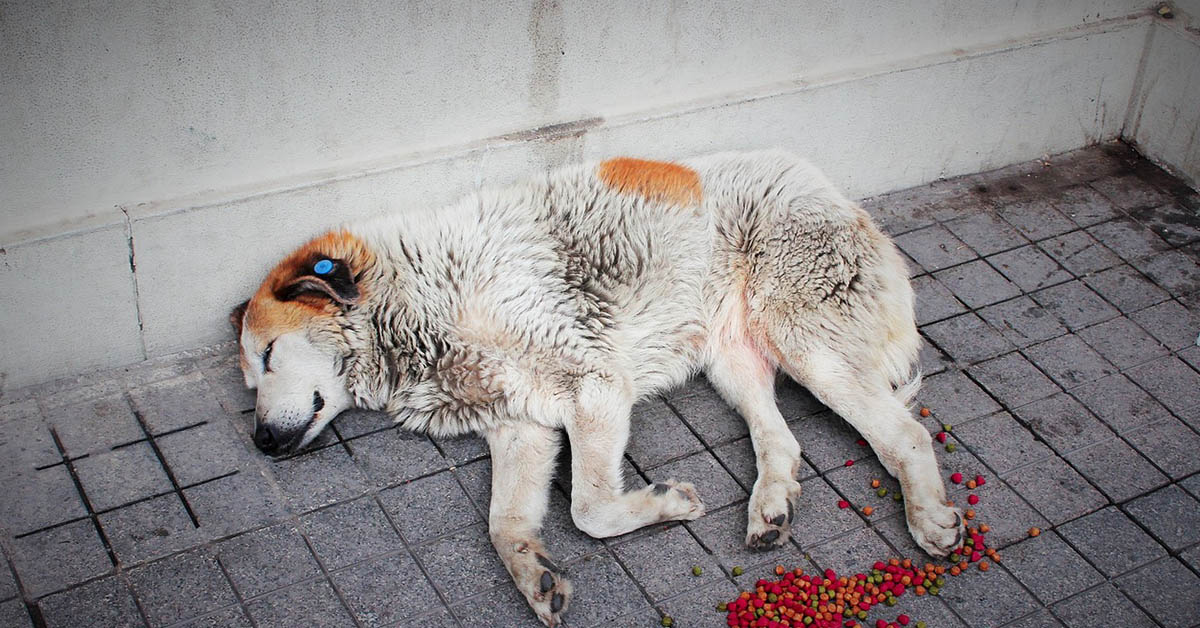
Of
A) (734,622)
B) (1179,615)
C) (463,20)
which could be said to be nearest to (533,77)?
(463,20)

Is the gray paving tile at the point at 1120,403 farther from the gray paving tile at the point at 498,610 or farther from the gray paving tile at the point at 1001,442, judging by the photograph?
the gray paving tile at the point at 498,610

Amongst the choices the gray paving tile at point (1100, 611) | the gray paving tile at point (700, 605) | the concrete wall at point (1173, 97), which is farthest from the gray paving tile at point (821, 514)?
the concrete wall at point (1173, 97)

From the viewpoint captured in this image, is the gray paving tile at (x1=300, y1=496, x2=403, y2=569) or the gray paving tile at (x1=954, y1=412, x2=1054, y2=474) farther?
the gray paving tile at (x1=954, y1=412, x2=1054, y2=474)

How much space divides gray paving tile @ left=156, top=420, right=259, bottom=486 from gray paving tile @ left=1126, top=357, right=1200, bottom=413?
395 cm

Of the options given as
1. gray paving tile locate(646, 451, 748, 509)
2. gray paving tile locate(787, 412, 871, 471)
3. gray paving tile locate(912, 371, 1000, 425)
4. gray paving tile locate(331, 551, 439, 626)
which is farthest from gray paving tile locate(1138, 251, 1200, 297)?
gray paving tile locate(331, 551, 439, 626)

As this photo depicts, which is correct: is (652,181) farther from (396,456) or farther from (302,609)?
(302,609)

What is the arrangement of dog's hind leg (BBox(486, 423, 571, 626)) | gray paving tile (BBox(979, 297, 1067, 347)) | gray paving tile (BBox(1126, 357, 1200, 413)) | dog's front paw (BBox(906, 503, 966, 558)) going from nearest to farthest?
1. dog's hind leg (BBox(486, 423, 571, 626))
2. dog's front paw (BBox(906, 503, 966, 558))
3. gray paving tile (BBox(1126, 357, 1200, 413))
4. gray paving tile (BBox(979, 297, 1067, 347))

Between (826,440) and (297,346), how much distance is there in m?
2.23

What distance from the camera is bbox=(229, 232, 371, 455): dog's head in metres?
4.44

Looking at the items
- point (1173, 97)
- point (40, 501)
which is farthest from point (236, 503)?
point (1173, 97)

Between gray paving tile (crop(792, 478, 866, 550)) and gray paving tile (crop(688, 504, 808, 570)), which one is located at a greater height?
gray paving tile (crop(792, 478, 866, 550))

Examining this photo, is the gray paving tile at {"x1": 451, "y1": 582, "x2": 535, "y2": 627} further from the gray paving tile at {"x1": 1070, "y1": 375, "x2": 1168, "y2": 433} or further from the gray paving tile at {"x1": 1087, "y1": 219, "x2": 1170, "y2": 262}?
the gray paving tile at {"x1": 1087, "y1": 219, "x2": 1170, "y2": 262}

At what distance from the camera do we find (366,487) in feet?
14.8

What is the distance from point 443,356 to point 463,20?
4.79ft
